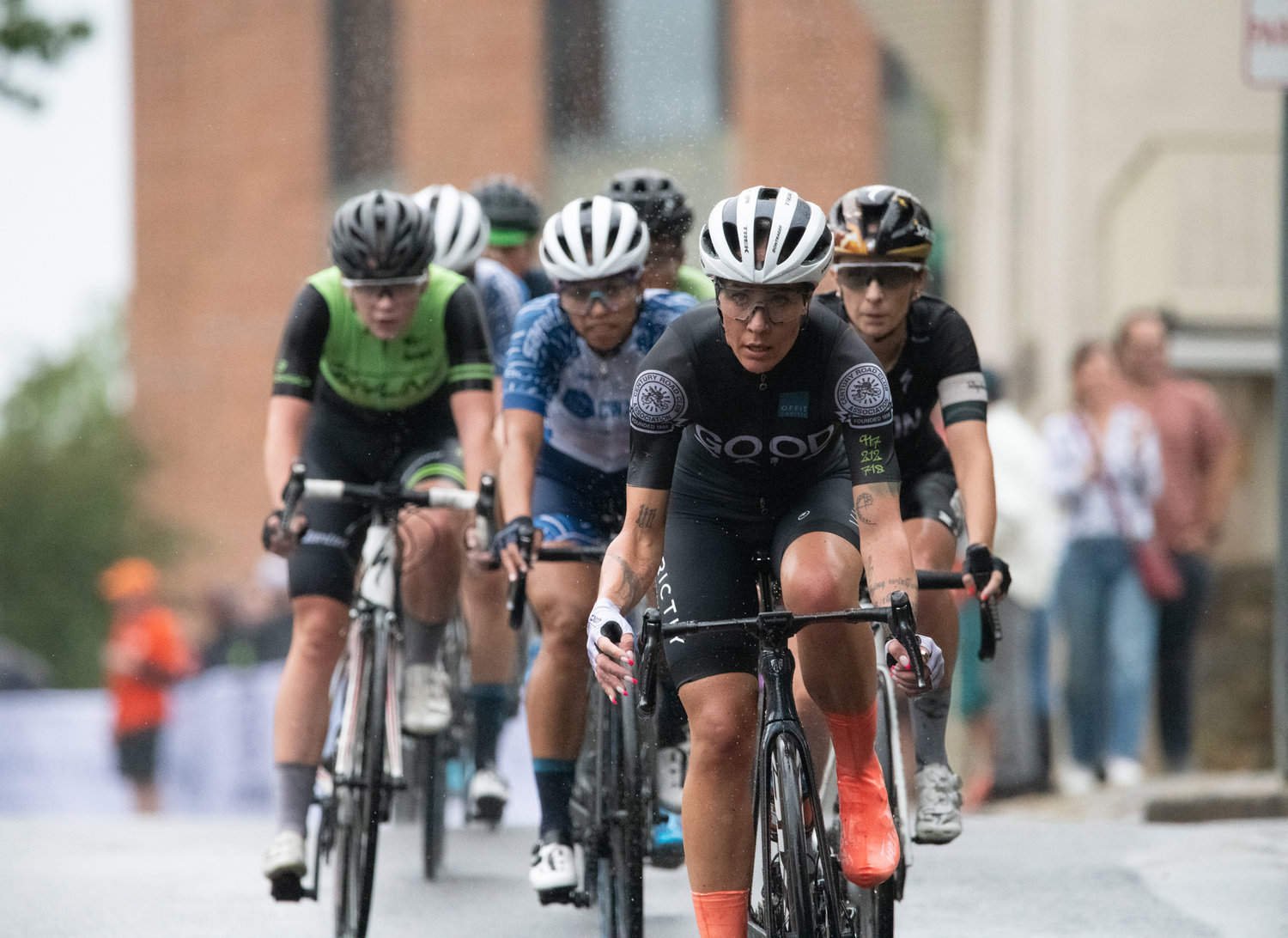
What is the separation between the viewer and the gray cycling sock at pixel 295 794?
662cm

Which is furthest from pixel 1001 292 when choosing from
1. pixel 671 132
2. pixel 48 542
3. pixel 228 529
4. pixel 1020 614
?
pixel 48 542

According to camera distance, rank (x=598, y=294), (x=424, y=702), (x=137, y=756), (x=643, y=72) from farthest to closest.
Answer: (x=643, y=72) < (x=137, y=756) < (x=424, y=702) < (x=598, y=294)

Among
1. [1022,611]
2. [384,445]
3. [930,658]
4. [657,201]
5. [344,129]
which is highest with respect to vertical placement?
[344,129]

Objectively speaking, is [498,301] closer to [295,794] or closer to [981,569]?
[295,794]

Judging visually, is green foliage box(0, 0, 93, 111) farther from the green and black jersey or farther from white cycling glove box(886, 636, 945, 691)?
white cycling glove box(886, 636, 945, 691)

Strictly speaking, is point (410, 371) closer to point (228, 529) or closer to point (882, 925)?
point (882, 925)

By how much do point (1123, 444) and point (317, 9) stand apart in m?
27.2

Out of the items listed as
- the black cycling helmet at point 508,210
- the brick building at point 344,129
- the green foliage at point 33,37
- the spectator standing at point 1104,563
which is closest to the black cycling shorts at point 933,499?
the black cycling helmet at point 508,210

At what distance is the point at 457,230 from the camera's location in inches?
334

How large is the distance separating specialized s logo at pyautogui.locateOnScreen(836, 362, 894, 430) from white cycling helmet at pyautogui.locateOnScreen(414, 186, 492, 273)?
11.5 feet

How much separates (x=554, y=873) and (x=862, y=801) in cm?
137

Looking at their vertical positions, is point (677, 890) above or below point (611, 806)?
below

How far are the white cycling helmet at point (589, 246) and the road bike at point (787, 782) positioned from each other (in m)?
1.72

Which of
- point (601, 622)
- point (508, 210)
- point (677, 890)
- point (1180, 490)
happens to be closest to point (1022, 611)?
point (1180, 490)
